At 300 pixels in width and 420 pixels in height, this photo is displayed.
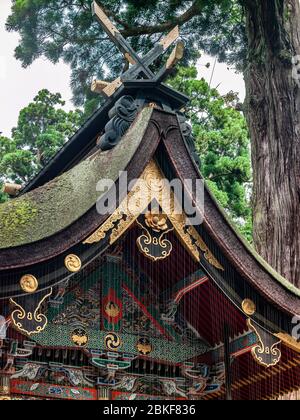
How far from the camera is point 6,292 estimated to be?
512 cm

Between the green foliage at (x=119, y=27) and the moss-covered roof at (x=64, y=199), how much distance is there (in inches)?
251

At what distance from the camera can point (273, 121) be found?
11.1 metres

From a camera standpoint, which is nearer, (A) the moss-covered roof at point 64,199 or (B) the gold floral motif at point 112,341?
(A) the moss-covered roof at point 64,199

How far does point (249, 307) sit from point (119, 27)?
7.88 m

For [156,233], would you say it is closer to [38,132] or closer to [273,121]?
[273,121]

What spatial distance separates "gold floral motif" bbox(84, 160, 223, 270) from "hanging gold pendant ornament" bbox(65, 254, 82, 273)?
0.47 m

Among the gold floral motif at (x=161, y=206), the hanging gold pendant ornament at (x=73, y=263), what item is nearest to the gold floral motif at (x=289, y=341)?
the gold floral motif at (x=161, y=206)

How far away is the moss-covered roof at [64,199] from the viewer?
5.43 m

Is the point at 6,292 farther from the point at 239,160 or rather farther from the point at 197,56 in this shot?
the point at 239,160

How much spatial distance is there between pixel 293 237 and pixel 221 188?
9007 millimetres

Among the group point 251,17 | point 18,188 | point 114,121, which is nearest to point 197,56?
point 251,17

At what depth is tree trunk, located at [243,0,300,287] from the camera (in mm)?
10461

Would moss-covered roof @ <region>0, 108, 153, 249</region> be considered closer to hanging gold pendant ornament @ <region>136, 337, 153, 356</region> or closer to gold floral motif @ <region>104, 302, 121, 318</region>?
gold floral motif @ <region>104, 302, 121, 318</region>

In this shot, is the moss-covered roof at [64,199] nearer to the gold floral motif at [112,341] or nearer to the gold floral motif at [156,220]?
the gold floral motif at [156,220]
